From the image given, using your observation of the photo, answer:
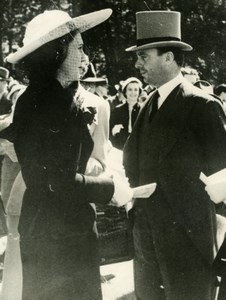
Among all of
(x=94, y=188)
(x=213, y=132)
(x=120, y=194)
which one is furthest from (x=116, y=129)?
(x=94, y=188)

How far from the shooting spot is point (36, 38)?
2504 mm

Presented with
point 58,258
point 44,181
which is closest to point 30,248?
point 58,258

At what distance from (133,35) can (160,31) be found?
15170 millimetres

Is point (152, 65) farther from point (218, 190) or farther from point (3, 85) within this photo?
point (3, 85)

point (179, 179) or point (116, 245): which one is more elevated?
point (179, 179)

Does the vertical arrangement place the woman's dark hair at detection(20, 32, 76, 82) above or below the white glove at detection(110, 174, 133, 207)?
above

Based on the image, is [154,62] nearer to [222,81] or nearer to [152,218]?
[152,218]

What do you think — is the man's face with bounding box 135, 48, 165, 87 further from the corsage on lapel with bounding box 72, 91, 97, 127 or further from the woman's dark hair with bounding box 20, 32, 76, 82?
the woman's dark hair with bounding box 20, 32, 76, 82

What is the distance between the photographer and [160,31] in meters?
3.36

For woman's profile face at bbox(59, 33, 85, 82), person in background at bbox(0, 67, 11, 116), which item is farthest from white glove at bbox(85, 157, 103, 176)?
person in background at bbox(0, 67, 11, 116)

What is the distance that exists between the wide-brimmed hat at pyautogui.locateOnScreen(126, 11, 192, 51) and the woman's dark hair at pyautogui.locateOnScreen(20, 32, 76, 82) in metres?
0.98

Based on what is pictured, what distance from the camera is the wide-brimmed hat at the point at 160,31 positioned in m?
3.33

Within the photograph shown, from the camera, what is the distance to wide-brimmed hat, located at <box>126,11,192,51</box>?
3328 millimetres

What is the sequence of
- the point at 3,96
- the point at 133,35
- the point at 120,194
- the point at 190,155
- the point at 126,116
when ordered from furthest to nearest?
the point at 133,35, the point at 126,116, the point at 3,96, the point at 190,155, the point at 120,194
